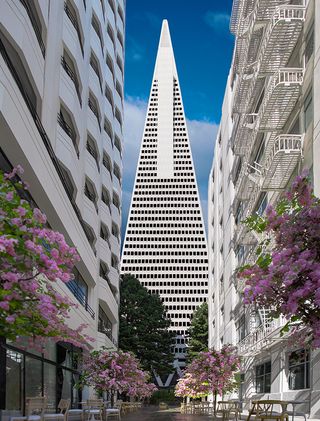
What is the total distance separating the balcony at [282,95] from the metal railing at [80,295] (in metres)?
12.1

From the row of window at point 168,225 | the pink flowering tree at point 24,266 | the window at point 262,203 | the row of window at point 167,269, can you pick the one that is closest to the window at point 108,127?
the window at point 262,203

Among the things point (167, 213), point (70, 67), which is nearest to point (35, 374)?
point (70, 67)

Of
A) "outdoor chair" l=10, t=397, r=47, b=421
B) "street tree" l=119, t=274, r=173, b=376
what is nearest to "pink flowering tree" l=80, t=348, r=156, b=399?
"outdoor chair" l=10, t=397, r=47, b=421

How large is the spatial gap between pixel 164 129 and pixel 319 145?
15014cm

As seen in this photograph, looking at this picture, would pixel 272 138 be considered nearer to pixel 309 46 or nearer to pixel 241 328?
pixel 309 46

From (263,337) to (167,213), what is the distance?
136 meters

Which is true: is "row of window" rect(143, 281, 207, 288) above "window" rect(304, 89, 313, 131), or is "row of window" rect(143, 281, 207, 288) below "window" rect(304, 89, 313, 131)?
below

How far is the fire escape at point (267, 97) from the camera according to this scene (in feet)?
80.4

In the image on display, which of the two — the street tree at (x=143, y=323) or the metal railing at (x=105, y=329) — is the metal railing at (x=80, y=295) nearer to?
the metal railing at (x=105, y=329)

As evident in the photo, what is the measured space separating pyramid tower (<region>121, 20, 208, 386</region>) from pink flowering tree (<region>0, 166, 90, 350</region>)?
151m

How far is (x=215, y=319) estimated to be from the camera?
209 ft

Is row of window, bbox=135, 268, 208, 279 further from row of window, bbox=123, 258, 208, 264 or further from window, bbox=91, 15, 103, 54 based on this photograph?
window, bbox=91, 15, 103, 54

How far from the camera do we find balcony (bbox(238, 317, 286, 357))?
26766 millimetres

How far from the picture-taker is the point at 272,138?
29312mm
